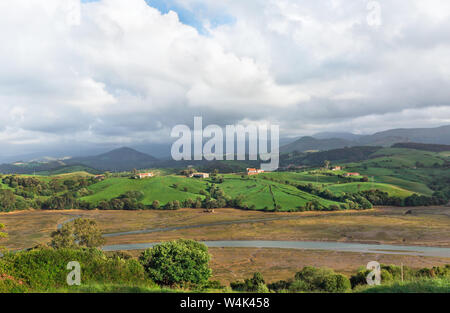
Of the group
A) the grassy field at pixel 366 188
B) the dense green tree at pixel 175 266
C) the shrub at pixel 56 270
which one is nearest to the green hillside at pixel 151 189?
the grassy field at pixel 366 188

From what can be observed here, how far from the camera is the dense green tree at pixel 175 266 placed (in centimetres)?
2945

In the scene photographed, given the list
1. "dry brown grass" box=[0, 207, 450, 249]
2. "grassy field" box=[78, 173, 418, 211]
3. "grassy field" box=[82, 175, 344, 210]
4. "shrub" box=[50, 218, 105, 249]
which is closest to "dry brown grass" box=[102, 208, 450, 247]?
"dry brown grass" box=[0, 207, 450, 249]

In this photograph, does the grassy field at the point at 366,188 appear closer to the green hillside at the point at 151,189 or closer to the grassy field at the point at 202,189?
the grassy field at the point at 202,189

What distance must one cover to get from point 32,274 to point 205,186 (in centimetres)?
15004

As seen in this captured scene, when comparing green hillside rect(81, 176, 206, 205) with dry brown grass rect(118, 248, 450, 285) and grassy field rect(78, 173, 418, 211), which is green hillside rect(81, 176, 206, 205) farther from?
dry brown grass rect(118, 248, 450, 285)

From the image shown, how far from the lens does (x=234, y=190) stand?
159750 millimetres

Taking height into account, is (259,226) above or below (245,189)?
below

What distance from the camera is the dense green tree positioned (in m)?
29.5

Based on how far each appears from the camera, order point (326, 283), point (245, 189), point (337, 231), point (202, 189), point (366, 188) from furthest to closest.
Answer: point (202, 189), point (245, 189), point (366, 188), point (337, 231), point (326, 283)

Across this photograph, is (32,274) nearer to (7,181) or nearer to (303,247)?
(303,247)

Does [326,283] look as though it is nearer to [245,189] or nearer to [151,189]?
[245,189]

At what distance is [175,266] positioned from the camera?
29859 millimetres

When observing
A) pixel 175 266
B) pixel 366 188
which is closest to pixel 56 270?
pixel 175 266
